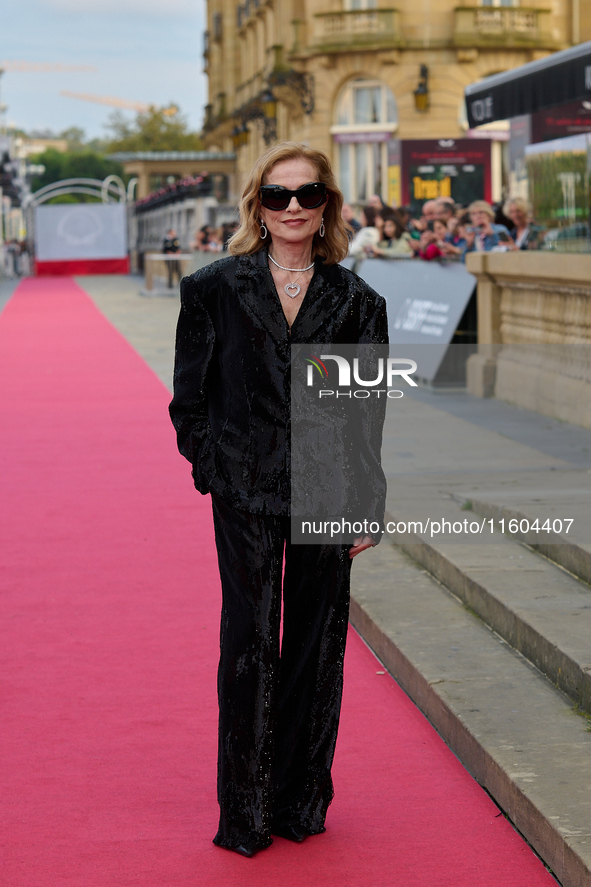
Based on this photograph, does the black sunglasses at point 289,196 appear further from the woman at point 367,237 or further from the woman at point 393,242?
the woman at point 367,237

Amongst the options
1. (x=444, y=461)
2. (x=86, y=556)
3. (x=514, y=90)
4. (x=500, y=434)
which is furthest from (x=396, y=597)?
(x=514, y=90)

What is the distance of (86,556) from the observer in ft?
23.7

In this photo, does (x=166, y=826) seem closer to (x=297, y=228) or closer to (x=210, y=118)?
(x=297, y=228)

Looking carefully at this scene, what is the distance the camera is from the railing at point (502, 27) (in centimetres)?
3853

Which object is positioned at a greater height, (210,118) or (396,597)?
(210,118)

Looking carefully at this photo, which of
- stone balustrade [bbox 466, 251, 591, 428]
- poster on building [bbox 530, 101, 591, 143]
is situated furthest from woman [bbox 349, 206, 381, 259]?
stone balustrade [bbox 466, 251, 591, 428]

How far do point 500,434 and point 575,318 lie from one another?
1278 millimetres

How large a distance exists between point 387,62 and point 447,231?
82.6 ft

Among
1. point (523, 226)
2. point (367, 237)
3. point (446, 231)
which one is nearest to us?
point (523, 226)

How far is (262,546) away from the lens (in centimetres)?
345

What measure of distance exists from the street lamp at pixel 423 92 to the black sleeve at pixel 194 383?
120 feet

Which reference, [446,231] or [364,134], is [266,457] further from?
[364,134]

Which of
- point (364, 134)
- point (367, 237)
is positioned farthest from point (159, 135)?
point (367, 237)

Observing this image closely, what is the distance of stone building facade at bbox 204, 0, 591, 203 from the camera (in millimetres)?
38812
